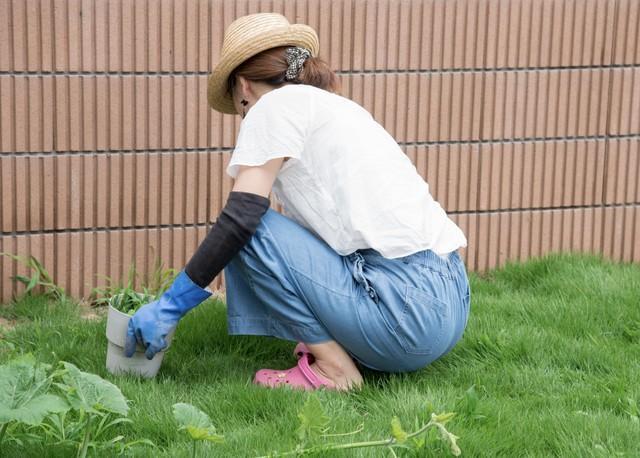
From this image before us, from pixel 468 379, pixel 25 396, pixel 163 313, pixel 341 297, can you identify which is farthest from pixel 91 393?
pixel 468 379

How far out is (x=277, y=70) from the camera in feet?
11.4

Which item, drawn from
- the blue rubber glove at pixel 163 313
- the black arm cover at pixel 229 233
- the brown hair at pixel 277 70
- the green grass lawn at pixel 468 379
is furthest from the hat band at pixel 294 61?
the green grass lawn at pixel 468 379

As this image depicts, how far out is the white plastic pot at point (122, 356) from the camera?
11.1 ft

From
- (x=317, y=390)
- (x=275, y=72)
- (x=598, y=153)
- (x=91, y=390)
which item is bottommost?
(x=317, y=390)

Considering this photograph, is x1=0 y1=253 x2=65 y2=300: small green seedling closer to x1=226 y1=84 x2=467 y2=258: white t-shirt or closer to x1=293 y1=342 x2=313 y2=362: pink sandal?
x1=293 y1=342 x2=313 y2=362: pink sandal

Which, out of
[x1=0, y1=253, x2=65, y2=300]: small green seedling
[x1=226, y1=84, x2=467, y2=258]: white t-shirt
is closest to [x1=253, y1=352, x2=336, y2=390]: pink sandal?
[x1=226, y1=84, x2=467, y2=258]: white t-shirt

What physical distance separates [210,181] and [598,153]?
1845mm

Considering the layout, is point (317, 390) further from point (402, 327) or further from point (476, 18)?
point (476, 18)

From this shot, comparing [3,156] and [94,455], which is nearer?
[94,455]

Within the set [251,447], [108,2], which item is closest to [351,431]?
[251,447]

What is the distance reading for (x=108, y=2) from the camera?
4336mm

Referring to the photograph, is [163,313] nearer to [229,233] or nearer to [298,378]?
[229,233]

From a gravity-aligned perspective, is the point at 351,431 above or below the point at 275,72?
below

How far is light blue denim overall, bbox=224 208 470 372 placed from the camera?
3.35 meters
